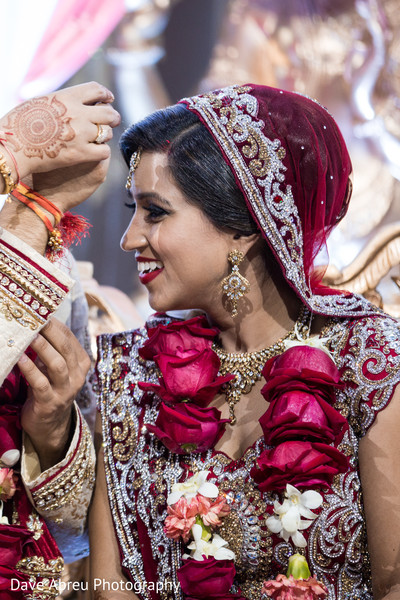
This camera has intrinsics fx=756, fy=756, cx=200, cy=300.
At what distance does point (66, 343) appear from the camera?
1.83 metres

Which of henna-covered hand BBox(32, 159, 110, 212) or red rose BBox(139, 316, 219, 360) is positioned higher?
henna-covered hand BBox(32, 159, 110, 212)

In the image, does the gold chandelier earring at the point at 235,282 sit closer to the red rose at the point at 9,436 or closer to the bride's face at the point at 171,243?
the bride's face at the point at 171,243

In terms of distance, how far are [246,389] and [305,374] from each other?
0.30 meters

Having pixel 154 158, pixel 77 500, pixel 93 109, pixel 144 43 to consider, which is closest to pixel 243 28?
pixel 144 43

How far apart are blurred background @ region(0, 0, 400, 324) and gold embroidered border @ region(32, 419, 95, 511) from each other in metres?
1.12

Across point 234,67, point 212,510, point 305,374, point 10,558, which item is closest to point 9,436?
point 10,558

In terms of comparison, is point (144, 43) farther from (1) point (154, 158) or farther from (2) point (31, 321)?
(2) point (31, 321)

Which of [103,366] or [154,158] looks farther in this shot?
[103,366]

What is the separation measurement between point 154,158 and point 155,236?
8.5 inches

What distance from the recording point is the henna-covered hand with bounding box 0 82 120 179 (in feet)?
5.54

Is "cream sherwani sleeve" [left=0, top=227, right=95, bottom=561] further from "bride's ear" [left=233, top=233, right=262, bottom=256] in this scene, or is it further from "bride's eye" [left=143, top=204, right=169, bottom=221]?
→ "bride's ear" [left=233, top=233, right=262, bottom=256]

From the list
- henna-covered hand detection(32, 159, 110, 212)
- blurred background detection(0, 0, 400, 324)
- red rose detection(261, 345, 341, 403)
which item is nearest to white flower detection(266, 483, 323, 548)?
red rose detection(261, 345, 341, 403)

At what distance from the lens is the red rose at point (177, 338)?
2.03 m

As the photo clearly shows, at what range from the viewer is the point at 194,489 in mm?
1837
